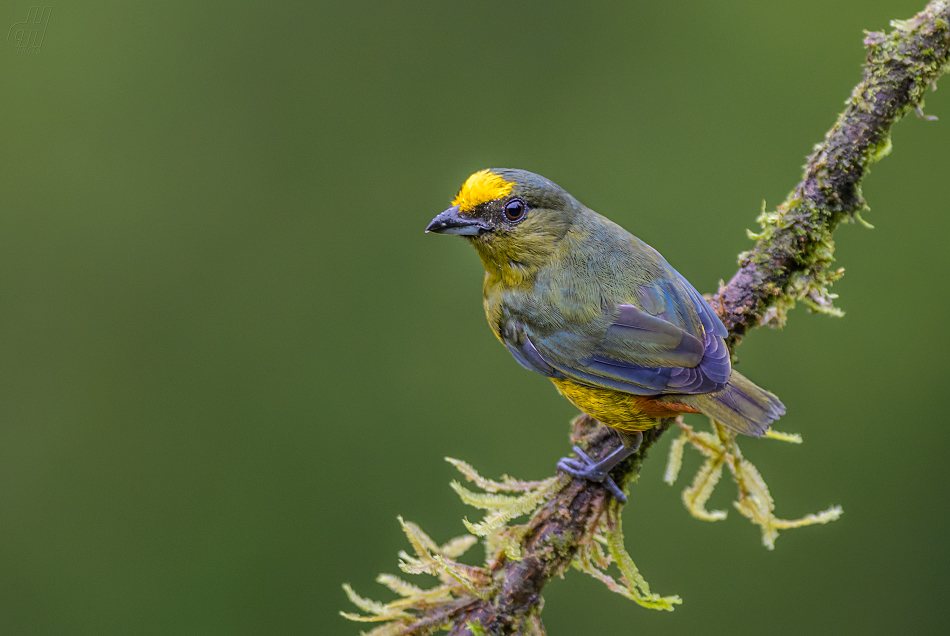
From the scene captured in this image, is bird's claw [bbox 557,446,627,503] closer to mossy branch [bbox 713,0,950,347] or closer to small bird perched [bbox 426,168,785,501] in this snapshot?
small bird perched [bbox 426,168,785,501]

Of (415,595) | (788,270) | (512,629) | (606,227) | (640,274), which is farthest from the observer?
(606,227)

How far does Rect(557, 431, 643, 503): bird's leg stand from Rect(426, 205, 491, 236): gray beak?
967mm

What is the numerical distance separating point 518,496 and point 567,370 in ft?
1.70

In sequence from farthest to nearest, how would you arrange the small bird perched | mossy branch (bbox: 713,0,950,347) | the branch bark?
the small bird perched < mossy branch (bbox: 713,0,950,347) < the branch bark

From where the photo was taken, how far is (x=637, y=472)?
3068mm

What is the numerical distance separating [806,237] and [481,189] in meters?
1.24

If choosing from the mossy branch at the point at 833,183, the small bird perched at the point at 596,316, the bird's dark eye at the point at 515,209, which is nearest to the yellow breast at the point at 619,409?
the small bird perched at the point at 596,316

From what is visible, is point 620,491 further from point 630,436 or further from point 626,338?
point 626,338

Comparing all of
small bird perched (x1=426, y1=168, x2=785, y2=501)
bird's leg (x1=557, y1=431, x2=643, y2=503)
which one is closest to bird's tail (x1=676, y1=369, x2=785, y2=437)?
small bird perched (x1=426, y1=168, x2=785, y2=501)

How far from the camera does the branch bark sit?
8.59 ft

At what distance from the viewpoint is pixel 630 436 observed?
307cm

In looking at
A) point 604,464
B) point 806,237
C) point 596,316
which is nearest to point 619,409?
point 604,464

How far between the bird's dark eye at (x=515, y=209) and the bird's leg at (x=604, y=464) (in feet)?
3.20

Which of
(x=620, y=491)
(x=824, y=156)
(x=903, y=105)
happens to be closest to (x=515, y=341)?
(x=620, y=491)
